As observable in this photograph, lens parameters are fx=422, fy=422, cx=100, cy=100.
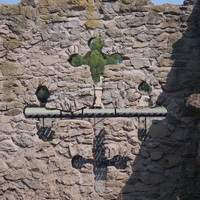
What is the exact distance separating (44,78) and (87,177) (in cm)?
150

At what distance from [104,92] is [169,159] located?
50.5 inches

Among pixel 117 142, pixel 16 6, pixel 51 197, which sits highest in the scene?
pixel 16 6

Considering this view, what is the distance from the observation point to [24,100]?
5.92 m

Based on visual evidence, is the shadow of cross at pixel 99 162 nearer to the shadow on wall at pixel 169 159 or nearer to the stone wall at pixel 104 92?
the stone wall at pixel 104 92

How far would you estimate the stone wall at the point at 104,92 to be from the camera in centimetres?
578


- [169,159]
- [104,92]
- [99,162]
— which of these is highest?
[104,92]

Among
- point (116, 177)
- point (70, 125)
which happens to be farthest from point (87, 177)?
point (70, 125)

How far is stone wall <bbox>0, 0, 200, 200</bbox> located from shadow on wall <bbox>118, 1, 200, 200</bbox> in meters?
0.01

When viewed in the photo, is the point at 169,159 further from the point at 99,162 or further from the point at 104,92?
the point at 99,162

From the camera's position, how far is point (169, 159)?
19.0 feet

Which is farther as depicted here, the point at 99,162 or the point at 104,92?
the point at 99,162

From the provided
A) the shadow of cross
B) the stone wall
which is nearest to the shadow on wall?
the stone wall

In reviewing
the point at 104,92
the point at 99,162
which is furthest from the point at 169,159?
the point at 99,162

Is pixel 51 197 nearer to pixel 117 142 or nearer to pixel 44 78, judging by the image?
pixel 117 142
